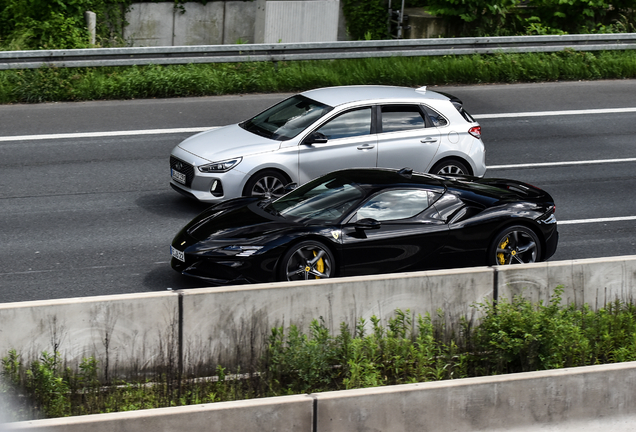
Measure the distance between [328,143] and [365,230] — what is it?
3.11 m

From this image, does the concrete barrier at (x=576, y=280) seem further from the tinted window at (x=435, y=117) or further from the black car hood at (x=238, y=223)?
the tinted window at (x=435, y=117)

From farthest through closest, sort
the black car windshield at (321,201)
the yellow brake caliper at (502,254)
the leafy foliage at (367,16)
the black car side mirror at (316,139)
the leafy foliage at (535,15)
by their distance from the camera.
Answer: the leafy foliage at (367,16), the leafy foliage at (535,15), the black car side mirror at (316,139), the yellow brake caliper at (502,254), the black car windshield at (321,201)

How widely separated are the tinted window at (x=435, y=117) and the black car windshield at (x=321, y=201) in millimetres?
3219

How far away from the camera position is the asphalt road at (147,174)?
33.2 ft

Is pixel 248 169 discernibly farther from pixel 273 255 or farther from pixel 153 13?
pixel 153 13

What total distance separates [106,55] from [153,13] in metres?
4.08

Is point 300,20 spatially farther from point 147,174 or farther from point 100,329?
point 100,329

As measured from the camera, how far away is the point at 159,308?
→ 7.34 metres

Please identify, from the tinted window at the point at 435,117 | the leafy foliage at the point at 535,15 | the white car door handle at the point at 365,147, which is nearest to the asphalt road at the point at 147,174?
the tinted window at the point at 435,117

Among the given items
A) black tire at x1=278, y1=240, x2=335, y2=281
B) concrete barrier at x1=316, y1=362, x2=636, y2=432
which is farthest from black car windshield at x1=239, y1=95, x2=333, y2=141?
concrete barrier at x1=316, y1=362, x2=636, y2=432

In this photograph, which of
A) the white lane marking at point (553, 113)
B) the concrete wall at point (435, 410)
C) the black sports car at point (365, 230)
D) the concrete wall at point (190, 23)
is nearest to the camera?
the concrete wall at point (435, 410)

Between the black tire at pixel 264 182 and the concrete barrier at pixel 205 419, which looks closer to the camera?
the concrete barrier at pixel 205 419

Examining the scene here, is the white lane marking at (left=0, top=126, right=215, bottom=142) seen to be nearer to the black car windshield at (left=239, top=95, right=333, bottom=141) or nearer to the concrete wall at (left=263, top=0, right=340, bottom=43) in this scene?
the black car windshield at (left=239, top=95, right=333, bottom=141)

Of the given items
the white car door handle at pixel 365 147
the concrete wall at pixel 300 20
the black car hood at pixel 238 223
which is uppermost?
the concrete wall at pixel 300 20
